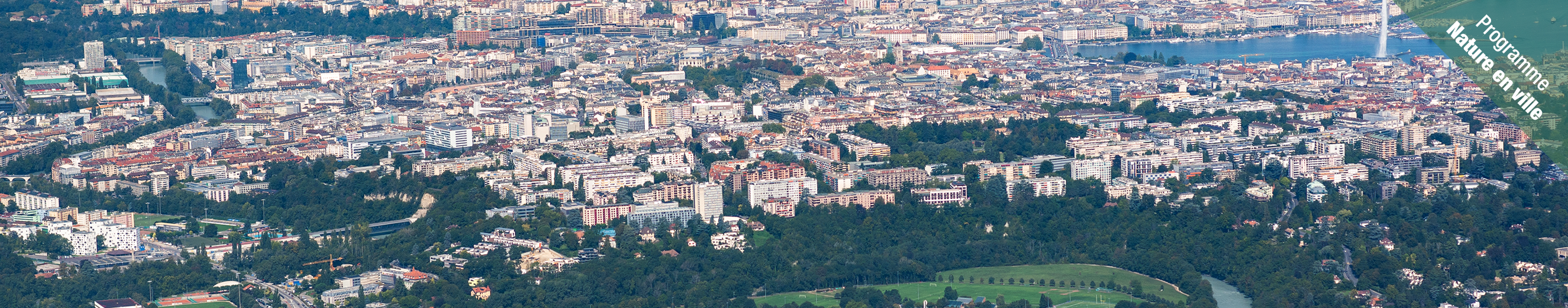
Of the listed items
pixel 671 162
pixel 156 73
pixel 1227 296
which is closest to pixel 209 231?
pixel 671 162

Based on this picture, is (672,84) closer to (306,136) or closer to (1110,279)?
(306,136)

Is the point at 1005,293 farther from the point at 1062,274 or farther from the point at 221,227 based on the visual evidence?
the point at 221,227

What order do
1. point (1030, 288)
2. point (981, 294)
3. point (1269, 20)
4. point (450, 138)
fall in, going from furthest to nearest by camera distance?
point (1269, 20) < point (450, 138) < point (1030, 288) < point (981, 294)

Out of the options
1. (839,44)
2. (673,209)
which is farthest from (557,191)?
(839,44)

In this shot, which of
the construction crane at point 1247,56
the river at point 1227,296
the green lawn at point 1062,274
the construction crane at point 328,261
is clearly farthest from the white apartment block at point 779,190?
the construction crane at point 1247,56

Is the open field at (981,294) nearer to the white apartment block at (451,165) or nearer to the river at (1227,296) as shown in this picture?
the river at (1227,296)

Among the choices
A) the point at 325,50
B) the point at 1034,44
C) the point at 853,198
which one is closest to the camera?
the point at 853,198
